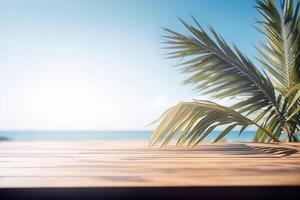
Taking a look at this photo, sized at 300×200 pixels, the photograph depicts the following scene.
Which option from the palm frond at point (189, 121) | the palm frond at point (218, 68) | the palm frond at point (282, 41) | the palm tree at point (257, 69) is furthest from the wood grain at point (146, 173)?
the palm frond at point (282, 41)

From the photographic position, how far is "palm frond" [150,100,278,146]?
224 centimetres

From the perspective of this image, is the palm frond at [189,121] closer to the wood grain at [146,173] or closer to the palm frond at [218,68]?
the palm frond at [218,68]

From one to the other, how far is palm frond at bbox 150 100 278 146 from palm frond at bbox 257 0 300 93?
1.13 metres

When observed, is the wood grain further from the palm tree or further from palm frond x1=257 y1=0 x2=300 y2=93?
palm frond x1=257 y1=0 x2=300 y2=93

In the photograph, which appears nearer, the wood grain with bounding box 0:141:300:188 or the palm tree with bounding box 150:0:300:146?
the wood grain with bounding box 0:141:300:188

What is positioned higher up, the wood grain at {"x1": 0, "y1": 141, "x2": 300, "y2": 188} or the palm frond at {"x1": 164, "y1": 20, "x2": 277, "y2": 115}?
the palm frond at {"x1": 164, "y1": 20, "x2": 277, "y2": 115}

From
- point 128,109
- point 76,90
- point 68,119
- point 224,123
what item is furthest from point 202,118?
point 68,119

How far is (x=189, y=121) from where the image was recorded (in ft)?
7.91

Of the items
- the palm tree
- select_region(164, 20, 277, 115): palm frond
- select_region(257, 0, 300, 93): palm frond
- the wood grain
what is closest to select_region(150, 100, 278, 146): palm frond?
the palm tree

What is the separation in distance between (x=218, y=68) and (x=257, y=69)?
0.37 m

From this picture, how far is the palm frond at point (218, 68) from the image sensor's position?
3.02m

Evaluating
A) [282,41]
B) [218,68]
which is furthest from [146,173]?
[282,41]

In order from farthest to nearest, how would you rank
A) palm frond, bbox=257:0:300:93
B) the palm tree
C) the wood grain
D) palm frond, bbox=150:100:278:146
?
palm frond, bbox=257:0:300:93 < the palm tree < palm frond, bbox=150:100:278:146 < the wood grain

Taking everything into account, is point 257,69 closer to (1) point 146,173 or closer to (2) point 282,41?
(2) point 282,41
